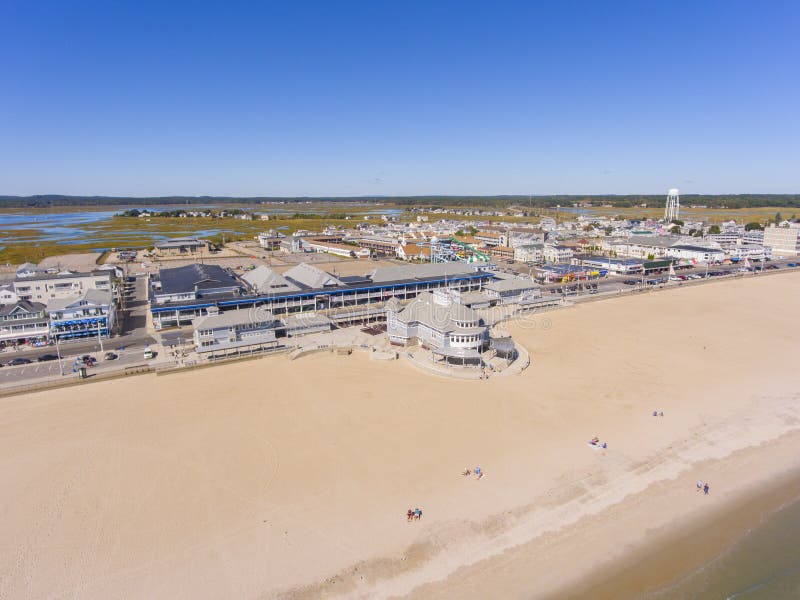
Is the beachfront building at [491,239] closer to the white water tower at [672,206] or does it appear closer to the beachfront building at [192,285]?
the beachfront building at [192,285]

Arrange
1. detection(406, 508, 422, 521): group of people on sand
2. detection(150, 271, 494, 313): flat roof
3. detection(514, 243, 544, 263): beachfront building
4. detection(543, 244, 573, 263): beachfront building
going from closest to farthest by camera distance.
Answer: detection(406, 508, 422, 521): group of people on sand
detection(150, 271, 494, 313): flat roof
detection(543, 244, 573, 263): beachfront building
detection(514, 243, 544, 263): beachfront building

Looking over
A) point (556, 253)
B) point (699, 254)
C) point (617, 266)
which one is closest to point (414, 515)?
point (617, 266)

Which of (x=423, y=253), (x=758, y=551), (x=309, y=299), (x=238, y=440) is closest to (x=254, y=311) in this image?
(x=309, y=299)

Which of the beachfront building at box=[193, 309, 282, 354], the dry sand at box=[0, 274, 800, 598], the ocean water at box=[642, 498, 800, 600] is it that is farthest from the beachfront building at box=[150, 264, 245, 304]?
the ocean water at box=[642, 498, 800, 600]

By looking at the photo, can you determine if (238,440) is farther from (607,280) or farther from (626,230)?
(626,230)

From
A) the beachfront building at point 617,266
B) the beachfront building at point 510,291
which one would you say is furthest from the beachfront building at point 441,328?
the beachfront building at point 617,266

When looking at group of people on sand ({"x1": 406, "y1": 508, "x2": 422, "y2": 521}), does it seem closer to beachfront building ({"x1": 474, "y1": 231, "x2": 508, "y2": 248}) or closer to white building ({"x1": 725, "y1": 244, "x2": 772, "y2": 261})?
beachfront building ({"x1": 474, "y1": 231, "x2": 508, "y2": 248})

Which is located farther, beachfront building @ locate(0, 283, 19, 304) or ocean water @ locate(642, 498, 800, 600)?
beachfront building @ locate(0, 283, 19, 304)

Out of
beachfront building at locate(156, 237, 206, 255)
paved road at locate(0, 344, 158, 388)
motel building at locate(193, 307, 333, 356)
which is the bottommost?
paved road at locate(0, 344, 158, 388)
